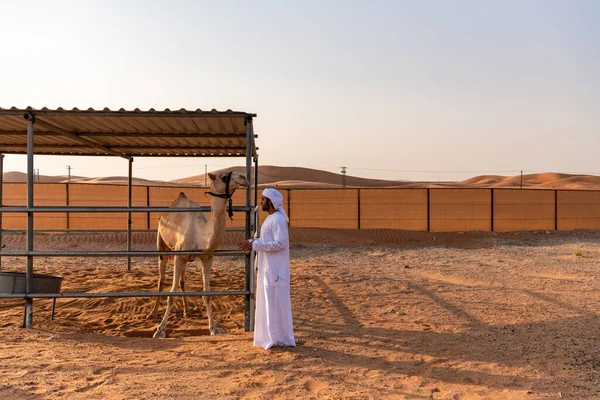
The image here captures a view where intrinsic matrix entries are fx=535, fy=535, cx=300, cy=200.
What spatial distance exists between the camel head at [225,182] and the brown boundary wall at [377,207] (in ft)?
55.2

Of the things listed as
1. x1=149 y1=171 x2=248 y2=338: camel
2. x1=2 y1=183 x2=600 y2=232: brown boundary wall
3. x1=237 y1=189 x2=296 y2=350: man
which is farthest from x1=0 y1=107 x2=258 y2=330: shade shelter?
x1=2 y1=183 x2=600 y2=232: brown boundary wall

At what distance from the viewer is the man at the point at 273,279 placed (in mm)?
5875

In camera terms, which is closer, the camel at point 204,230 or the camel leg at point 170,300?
the camel at point 204,230

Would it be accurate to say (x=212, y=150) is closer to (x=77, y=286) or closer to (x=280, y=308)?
(x=77, y=286)

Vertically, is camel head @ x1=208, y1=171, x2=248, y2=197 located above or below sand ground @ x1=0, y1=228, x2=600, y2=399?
above

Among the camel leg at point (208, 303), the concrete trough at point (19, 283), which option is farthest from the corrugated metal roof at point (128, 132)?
the concrete trough at point (19, 283)

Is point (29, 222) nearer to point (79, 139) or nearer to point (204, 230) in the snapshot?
point (79, 139)

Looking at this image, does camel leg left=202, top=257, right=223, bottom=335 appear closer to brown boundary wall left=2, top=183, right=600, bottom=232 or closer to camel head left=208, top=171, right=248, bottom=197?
camel head left=208, top=171, right=248, bottom=197

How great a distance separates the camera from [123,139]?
927cm

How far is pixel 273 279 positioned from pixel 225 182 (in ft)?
4.65

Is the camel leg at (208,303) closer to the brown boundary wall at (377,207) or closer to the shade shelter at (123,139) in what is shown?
the shade shelter at (123,139)

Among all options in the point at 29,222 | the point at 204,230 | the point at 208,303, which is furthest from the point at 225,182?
the point at 29,222

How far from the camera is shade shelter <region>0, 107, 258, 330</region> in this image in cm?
670

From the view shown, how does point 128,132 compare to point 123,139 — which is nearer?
point 128,132
